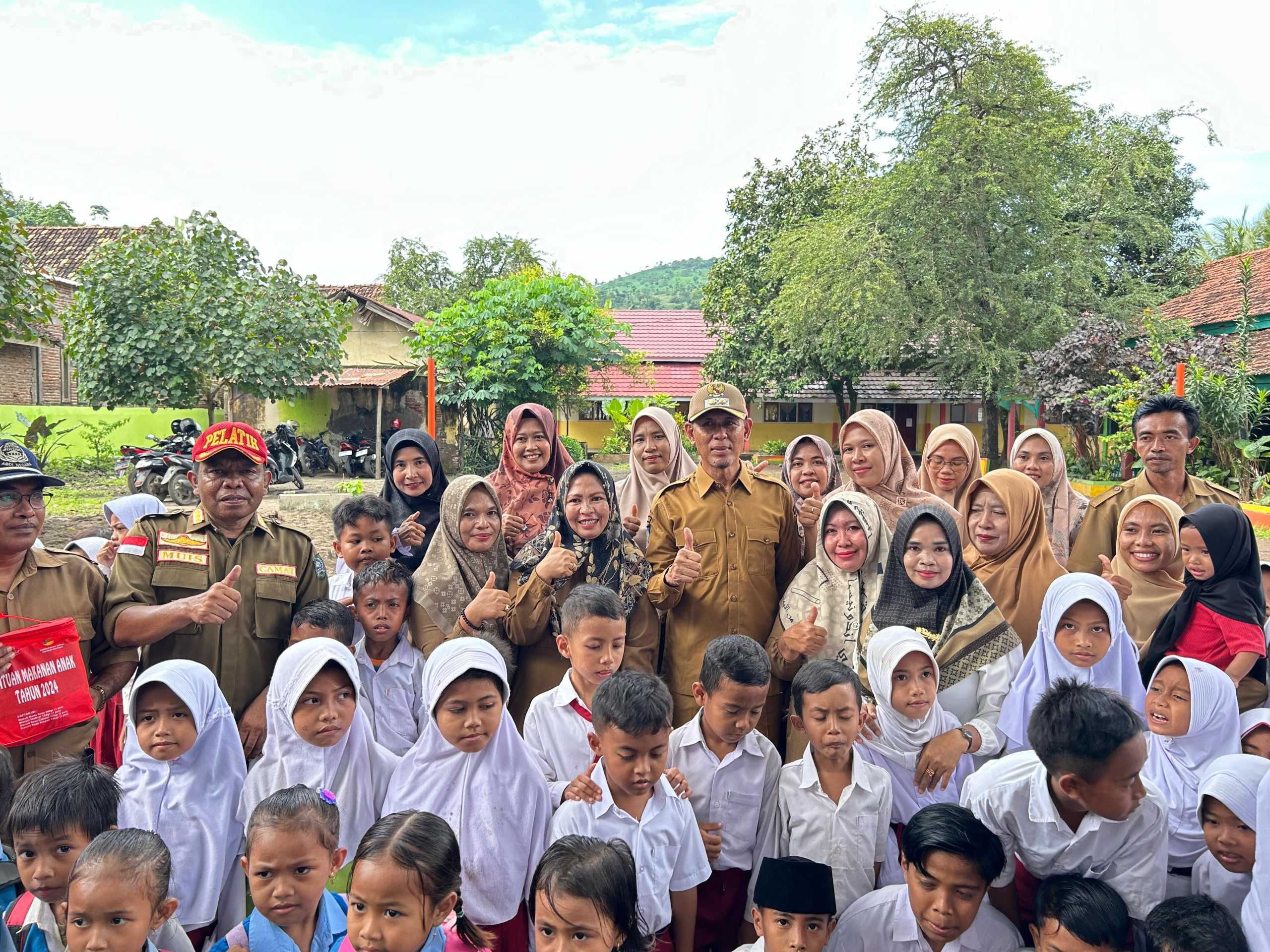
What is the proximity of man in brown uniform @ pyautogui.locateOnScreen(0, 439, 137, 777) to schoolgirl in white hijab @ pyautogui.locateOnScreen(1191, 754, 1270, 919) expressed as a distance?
11.6ft

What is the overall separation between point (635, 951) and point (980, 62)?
20.2 meters

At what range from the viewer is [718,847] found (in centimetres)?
270

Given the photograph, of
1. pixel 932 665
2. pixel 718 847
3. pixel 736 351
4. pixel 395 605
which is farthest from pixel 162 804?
pixel 736 351

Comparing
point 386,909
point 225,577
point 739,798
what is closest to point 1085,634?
point 739,798

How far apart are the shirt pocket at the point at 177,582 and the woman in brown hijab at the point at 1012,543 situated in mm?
3039

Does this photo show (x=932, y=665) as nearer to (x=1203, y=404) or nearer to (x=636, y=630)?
(x=636, y=630)

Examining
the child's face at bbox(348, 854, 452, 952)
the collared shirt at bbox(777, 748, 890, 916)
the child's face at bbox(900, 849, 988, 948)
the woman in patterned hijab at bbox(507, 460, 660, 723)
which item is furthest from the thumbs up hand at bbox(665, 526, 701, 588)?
the child's face at bbox(348, 854, 452, 952)

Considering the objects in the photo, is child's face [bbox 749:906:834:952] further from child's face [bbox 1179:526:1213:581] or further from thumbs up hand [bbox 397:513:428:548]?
thumbs up hand [bbox 397:513:428:548]

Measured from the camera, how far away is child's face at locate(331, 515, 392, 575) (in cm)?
359

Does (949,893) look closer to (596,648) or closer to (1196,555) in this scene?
(596,648)

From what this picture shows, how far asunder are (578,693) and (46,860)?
1566mm

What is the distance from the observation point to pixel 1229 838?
94.0 inches

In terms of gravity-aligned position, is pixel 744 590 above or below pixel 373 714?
above

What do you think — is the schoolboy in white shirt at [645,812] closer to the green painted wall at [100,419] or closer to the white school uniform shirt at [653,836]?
the white school uniform shirt at [653,836]
